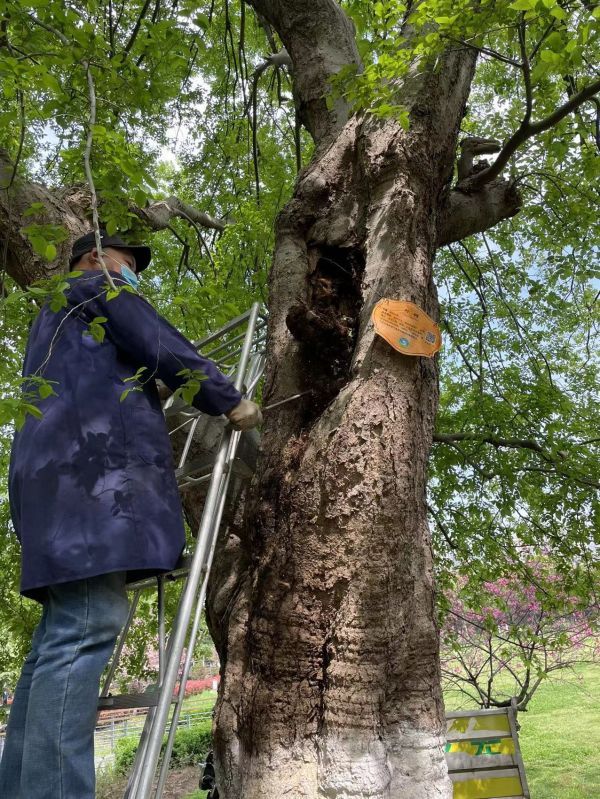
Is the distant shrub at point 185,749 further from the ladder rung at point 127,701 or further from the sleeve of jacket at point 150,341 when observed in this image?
the sleeve of jacket at point 150,341

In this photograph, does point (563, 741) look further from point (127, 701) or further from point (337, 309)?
point (127, 701)

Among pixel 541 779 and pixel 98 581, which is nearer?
pixel 98 581

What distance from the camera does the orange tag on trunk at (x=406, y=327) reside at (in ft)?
6.81

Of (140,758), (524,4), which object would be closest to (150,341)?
(140,758)

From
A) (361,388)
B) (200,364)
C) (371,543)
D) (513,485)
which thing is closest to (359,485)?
(371,543)

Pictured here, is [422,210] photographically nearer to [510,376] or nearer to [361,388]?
[361,388]

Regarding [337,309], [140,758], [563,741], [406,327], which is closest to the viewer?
[140,758]

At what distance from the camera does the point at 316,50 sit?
3379mm

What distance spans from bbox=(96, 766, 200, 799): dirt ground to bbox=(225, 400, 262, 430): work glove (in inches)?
405

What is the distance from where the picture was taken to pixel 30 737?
147 cm

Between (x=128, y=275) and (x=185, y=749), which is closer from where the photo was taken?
(x=128, y=275)

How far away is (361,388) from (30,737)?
1277 mm

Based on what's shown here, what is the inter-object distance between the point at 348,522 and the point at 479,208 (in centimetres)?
214

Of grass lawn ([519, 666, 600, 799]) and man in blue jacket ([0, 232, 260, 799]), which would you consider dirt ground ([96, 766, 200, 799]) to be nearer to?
grass lawn ([519, 666, 600, 799])
